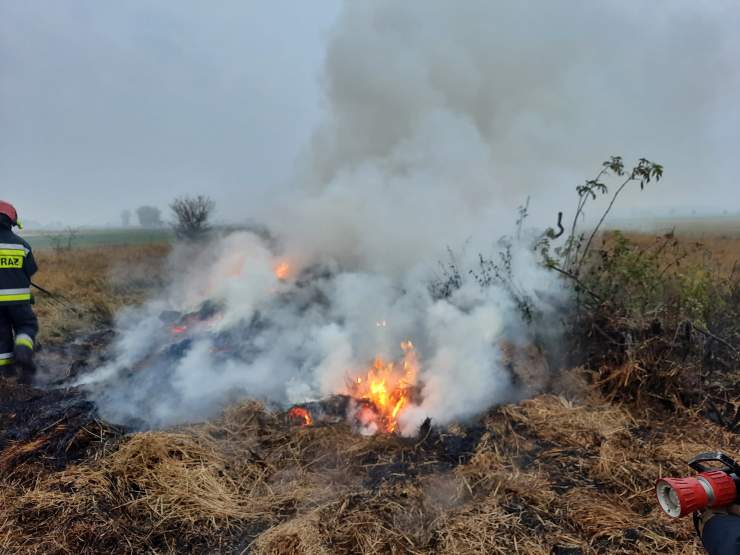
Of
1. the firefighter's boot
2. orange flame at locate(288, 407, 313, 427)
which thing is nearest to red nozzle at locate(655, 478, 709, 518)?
orange flame at locate(288, 407, 313, 427)

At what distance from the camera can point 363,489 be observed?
148 inches

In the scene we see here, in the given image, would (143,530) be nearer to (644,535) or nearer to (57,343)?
(644,535)

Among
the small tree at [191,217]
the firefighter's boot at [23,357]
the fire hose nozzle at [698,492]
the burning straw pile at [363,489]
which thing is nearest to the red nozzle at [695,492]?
the fire hose nozzle at [698,492]

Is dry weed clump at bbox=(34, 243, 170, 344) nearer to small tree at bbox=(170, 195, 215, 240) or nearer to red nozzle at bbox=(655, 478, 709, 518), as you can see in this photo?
small tree at bbox=(170, 195, 215, 240)

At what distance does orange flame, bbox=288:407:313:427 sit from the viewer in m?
5.13

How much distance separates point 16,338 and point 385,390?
5527 mm

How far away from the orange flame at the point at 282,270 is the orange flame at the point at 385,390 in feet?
15.3

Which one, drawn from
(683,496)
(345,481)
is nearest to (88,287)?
(345,481)

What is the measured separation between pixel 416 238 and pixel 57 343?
7909mm

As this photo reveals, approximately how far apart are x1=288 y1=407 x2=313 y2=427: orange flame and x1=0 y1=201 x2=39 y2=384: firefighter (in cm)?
425

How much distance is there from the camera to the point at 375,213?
972cm

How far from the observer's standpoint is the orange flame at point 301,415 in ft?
16.8

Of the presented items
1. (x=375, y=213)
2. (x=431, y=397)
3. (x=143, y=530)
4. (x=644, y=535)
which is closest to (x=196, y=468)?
(x=143, y=530)

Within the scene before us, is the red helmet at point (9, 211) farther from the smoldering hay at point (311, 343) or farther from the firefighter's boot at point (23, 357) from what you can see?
the smoldering hay at point (311, 343)
